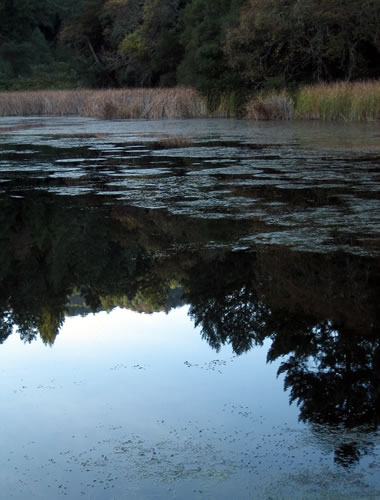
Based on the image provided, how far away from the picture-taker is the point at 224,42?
1045 inches

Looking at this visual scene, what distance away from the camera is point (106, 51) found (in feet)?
136

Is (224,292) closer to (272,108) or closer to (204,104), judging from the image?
(272,108)

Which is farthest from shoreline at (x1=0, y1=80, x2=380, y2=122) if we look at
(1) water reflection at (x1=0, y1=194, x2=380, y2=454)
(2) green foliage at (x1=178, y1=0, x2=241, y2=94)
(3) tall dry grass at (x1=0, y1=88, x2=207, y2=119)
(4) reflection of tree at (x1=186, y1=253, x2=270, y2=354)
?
(4) reflection of tree at (x1=186, y1=253, x2=270, y2=354)

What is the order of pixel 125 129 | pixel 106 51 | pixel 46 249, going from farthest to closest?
1. pixel 106 51
2. pixel 125 129
3. pixel 46 249

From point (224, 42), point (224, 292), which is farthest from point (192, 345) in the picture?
point (224, 42)

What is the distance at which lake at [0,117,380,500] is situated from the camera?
194 centimetres

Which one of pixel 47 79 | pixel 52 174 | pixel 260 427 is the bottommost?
pixel 260 427

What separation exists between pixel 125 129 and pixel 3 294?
14.8 m

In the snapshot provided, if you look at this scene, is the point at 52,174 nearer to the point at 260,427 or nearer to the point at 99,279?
the point at 99,279

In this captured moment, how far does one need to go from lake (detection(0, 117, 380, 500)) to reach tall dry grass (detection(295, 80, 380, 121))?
490 inches

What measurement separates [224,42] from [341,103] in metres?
8.16

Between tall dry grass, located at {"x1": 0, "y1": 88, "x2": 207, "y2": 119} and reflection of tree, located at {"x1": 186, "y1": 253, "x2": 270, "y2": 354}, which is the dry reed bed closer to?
tall dry grass, located at {"x1": 0, "y1": 88, "x2": 207, "y2": 119}

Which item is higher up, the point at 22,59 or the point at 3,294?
the point at 22,59

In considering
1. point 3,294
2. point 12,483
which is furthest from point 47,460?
point 3,294
